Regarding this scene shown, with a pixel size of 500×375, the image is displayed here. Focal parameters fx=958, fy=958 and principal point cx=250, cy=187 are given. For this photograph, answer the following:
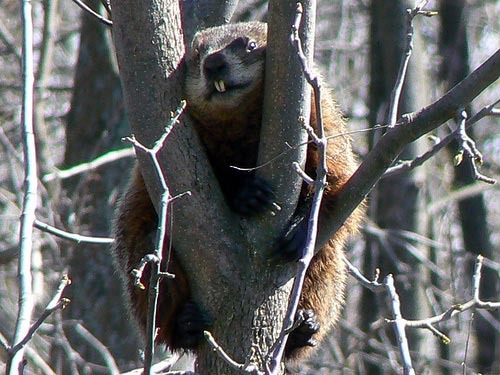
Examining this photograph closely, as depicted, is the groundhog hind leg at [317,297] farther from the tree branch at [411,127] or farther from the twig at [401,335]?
the twig at [401,335]

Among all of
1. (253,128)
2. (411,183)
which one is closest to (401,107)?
(411,183)

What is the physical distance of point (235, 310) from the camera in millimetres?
3590

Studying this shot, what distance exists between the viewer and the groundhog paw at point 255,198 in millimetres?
3574

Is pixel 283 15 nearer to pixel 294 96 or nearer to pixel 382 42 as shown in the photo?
pixel 294 96

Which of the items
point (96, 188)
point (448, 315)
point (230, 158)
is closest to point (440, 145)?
point (448, 315)

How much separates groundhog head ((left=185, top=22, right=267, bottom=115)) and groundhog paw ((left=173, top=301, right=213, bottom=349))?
100cm

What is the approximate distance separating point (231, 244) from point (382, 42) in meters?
5.60

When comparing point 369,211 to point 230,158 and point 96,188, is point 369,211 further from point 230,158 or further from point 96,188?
point 230,158

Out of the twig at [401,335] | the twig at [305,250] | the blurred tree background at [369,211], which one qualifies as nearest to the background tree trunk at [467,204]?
the blurred tree background at [369,211]

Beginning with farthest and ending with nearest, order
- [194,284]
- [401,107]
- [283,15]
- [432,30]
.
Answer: [432,30] → [401,107] → [194,284] → [283,15]

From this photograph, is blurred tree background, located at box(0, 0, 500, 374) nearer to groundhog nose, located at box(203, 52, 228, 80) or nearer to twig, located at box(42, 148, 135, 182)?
twig, located at box(42, 148, 135, 182)

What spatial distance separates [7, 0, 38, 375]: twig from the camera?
2615mm

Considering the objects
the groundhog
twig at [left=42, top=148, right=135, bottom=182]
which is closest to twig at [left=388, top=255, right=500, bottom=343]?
the groundhog

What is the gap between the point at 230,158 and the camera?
4520 mm
